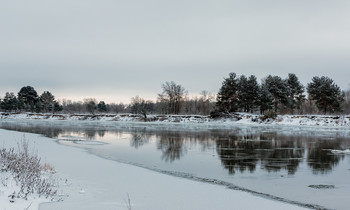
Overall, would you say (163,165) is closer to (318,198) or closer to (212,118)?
(318,198)

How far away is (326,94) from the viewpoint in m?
55.5

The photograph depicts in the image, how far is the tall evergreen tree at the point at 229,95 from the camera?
209ft

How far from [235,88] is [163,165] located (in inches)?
2052

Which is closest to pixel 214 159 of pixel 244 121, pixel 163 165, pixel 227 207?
pixel 163 165

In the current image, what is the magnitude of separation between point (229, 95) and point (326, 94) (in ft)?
59.6

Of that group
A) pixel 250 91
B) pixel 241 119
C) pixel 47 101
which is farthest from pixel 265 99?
pixel 47 101

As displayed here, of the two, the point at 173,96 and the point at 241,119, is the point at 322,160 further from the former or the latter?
the point at 173,96

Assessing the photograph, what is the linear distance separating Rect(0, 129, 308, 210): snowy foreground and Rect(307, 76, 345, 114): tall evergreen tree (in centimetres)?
5154

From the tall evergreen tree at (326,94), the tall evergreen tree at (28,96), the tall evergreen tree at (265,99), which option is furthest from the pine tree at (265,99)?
the tall evergreen tree at (28,96)

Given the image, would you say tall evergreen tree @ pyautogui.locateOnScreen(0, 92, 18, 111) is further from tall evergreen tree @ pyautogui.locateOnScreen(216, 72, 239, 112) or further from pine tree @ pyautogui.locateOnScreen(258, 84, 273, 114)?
pine tree @ pyautogui.locateOnScreen(258, 84, 273, 114)

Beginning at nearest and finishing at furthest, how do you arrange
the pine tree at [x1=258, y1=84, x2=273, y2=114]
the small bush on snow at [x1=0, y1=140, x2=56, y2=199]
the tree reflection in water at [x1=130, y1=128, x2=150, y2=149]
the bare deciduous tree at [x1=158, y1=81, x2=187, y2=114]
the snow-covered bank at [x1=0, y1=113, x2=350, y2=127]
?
the small bush on snow at [x1=0, y1=140, x2=56, y2=199] → the tree reflection in water at [x1=130, y1=128, x2=150, y2=149] → the snow-covered bank at [x1=0, y1=113, x2=350, y2=127] → the pine tree at [x1=258, y1=84, x2=273, y2=114] → the bare deciduous tree at [x1=158, y1=81, x2=187, y2=114]

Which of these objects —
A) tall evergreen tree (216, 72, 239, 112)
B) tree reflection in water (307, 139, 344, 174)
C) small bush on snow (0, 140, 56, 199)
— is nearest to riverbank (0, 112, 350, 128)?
tall evergreen tree (216, 72, 239, 112)

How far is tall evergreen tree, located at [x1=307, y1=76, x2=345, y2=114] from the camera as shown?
54.5 meters

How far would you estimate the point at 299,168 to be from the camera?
43.4ft
